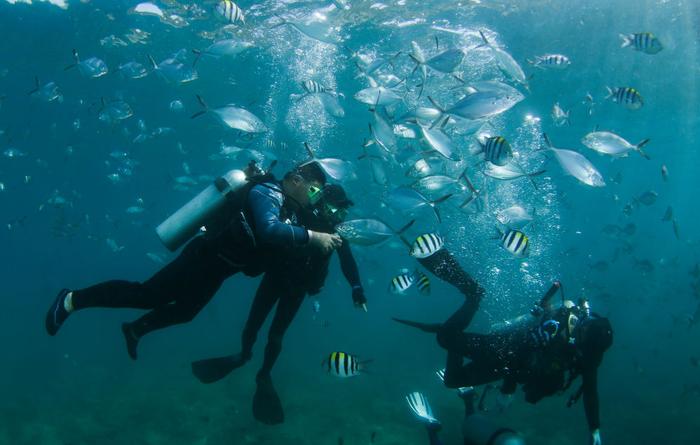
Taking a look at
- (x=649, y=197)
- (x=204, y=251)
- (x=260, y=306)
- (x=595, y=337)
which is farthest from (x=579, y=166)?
(x=649, y=197)

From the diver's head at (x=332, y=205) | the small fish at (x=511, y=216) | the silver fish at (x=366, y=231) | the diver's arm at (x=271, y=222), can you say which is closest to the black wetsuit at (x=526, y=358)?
the silver fish at (x=366, y=231)

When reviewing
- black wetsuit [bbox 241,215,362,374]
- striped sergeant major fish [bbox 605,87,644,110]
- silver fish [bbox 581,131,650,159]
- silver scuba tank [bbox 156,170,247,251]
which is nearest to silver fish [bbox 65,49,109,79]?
silver scuba tank [bbox 156,170,247,251]

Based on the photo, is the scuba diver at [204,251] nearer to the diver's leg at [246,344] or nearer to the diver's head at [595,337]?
the diver's leg at [246,344]

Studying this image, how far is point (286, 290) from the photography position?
18.4 ft

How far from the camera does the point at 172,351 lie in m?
24.7

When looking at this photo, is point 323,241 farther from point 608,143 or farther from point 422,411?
point 608,143

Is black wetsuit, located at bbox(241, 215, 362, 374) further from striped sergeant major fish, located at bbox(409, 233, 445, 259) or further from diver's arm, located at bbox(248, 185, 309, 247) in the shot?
striped sergeant major fish, located at bbox(409, 233, 445, 259)

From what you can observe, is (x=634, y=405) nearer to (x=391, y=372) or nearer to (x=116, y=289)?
(x=391, y=372)

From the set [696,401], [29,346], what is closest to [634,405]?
[696,401]

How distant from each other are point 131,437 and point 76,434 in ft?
6.07

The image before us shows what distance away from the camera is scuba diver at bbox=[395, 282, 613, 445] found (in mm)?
4957

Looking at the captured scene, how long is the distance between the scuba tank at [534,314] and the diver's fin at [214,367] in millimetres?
4072

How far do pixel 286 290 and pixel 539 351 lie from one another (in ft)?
11.6

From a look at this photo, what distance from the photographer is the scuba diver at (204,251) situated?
4680 millimetres
